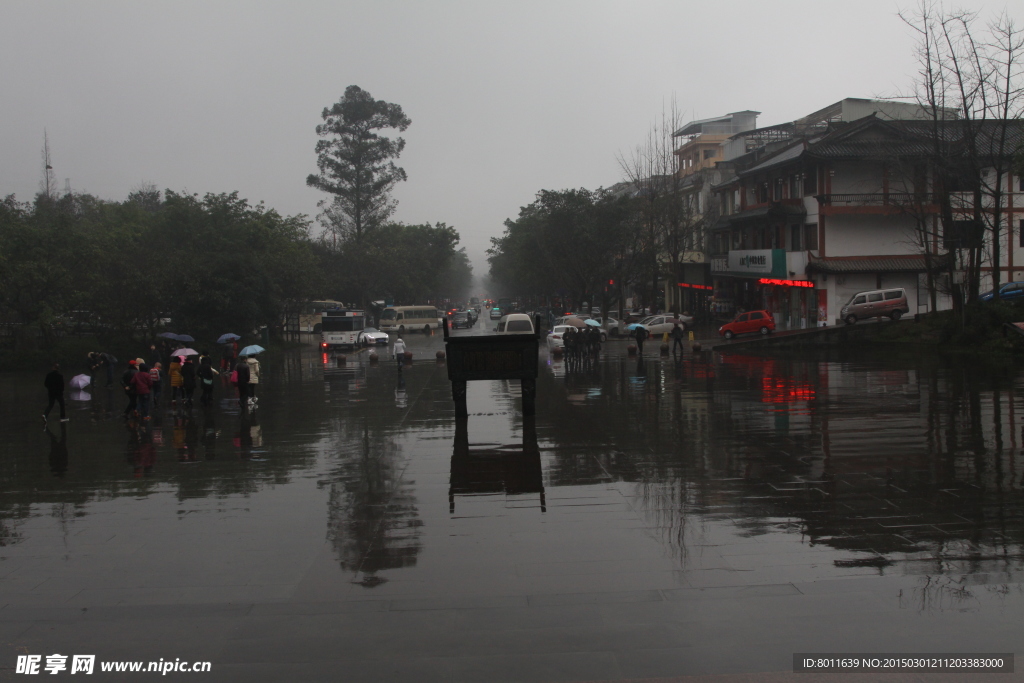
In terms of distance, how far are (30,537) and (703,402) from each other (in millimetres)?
14183

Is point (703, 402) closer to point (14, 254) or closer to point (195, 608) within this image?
point (195, 608)

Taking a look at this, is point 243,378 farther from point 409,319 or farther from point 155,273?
point 409,319

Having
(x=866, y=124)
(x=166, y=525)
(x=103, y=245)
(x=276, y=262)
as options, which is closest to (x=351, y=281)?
(x=276, y=262)

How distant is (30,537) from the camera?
8.73 meters

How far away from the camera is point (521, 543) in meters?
8.08

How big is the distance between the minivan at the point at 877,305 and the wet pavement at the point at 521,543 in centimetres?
2653

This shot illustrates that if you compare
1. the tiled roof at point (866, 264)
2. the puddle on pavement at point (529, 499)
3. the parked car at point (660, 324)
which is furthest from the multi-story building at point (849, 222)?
the puddle on pavement at point (529, 499)

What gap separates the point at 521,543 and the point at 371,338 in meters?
47.2

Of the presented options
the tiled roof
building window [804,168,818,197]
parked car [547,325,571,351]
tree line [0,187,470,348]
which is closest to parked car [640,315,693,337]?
the tiled roof

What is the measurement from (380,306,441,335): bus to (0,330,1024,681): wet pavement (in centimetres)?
5015

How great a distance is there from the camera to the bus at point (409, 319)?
67000 mm

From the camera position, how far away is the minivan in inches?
1641

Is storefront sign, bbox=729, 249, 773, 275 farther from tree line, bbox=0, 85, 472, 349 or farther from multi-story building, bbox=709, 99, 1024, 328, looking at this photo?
tree line, bbox=0, 85, 472, 349

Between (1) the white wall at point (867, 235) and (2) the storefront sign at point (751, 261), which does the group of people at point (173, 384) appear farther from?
(2) the storefront sign at point (751, 261)
